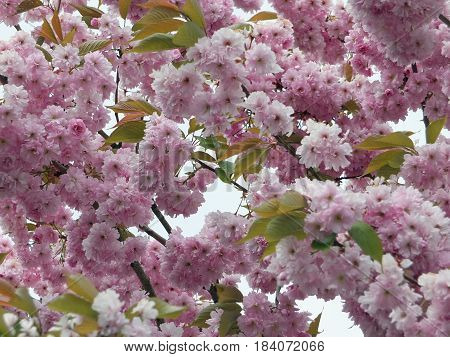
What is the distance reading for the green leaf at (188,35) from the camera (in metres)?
3.10

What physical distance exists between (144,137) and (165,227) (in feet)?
3.64

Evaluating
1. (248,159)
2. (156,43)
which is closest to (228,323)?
(248,159)

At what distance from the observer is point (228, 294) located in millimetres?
3758

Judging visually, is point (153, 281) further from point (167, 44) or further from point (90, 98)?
point (167, 44)

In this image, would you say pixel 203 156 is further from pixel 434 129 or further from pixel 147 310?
pixel 147 310

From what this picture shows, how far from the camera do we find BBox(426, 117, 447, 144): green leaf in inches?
131

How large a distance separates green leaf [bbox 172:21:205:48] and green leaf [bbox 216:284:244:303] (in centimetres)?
134

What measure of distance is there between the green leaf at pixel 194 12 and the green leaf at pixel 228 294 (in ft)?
4.53

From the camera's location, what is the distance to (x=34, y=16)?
5.55 metres

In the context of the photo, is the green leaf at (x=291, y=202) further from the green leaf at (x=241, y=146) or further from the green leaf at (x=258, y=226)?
the green leaf at (x=241, y=146)

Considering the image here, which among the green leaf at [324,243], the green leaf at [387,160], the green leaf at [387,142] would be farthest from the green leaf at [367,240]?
the green leaf at [387,160]

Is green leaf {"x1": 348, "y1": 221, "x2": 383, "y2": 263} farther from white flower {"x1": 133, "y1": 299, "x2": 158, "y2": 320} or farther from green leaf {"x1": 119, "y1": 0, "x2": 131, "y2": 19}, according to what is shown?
green leaf {"x1": 119, "y1": 0, "x2": 131, "y2": 19}

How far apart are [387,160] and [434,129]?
0.26 meters

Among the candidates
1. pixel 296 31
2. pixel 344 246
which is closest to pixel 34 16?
pixel 296 31
